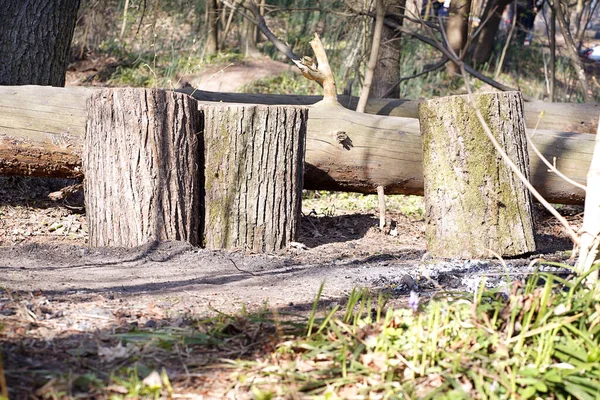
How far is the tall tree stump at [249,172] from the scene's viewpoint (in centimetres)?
481

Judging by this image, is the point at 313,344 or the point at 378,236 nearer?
the point at 313,344

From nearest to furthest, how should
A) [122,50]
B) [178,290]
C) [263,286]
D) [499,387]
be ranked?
1. [499,387]
2. [178,290]
3. [263,286]
4. [122,50]

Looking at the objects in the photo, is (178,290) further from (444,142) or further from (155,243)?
(444,142)

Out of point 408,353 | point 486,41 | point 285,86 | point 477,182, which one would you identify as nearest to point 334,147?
point 477,182

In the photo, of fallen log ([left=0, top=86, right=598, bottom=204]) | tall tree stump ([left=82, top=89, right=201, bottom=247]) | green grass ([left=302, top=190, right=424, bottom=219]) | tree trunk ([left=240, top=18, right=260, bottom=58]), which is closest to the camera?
tall tree stump ([left=82, top=89, right=201, bottom=247])

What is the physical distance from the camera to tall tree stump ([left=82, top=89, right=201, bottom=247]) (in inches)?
180

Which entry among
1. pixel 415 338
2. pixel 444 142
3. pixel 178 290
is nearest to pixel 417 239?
pixel 444 142

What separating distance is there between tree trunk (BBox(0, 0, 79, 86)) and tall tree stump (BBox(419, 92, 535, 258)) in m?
3.65

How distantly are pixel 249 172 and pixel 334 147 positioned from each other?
109cm

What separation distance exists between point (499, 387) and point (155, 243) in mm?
2888

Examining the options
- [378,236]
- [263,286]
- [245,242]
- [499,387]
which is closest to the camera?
[499,387]

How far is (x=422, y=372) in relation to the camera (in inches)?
89.1

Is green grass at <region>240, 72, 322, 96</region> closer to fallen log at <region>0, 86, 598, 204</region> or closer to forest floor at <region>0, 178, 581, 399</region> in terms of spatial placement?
forest floor at <region>0, 178, 581, 399</region>

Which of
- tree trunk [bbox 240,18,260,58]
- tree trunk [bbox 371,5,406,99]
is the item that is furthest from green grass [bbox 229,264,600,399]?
tree trunk [bbox 240,18,260,58]
